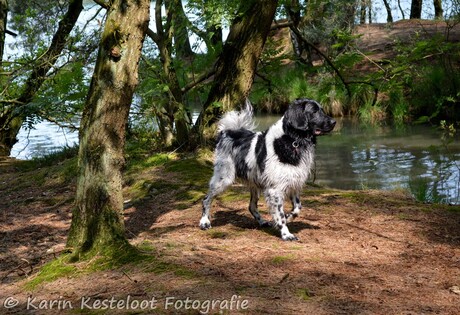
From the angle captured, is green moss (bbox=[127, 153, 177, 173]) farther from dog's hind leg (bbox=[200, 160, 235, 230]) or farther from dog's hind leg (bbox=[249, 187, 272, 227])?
dog's hind leg (bbox=[249, 187, 272, 227])

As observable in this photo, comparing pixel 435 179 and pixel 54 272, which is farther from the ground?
pixel 54 272

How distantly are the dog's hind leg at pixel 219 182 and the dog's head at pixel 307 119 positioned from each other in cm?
100

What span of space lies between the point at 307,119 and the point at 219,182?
4.55ft

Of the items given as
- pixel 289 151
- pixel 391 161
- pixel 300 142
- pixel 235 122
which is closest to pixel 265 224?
pixel 289 151

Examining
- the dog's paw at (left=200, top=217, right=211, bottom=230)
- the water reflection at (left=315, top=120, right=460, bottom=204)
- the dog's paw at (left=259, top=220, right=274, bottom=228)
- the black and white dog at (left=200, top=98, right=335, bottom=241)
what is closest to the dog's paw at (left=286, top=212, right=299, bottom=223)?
the black and white dog at (left=200, top=98, right=335, bottom=241)

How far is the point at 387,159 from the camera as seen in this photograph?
49.3ft

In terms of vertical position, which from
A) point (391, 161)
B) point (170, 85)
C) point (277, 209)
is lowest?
point (391, 161)

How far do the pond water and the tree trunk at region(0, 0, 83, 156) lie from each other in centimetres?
→ 60

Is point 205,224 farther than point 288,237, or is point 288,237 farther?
point 205,224

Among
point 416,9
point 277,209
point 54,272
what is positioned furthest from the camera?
point 416,9

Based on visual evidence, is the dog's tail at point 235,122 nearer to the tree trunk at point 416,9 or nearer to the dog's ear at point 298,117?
the dog's ear at point 298,117

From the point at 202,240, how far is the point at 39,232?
270 cm

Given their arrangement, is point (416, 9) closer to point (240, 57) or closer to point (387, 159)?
point (387, 159)

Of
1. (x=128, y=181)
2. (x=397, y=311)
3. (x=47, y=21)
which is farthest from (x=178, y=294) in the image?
(x=47, y=21)
